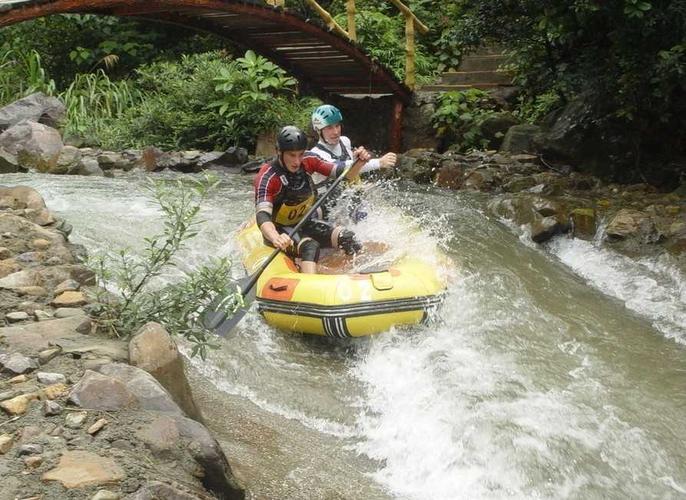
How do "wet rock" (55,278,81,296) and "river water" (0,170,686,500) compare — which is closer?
"river water" (0,170,686,500)

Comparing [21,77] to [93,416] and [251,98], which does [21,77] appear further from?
[93,416]

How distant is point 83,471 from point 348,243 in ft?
11.9

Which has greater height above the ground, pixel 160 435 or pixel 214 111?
pixel 160 435

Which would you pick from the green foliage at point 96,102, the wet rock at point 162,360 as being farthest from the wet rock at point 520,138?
the wet rock at point 162,360

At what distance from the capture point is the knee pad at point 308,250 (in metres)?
5.33

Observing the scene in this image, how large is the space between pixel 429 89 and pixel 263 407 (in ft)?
31.0

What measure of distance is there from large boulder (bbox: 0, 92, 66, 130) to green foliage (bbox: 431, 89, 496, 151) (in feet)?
20.0

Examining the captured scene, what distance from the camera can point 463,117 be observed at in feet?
36.2

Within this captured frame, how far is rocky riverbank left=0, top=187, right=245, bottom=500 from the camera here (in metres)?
2.21

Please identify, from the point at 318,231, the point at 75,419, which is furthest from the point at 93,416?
the point at 318,231

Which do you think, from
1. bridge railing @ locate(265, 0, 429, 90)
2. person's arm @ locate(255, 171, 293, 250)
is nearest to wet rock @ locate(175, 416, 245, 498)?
person's arm @ locate(255, 171, 293, 250)

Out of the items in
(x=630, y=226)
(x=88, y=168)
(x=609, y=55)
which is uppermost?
(x=609, y=55)

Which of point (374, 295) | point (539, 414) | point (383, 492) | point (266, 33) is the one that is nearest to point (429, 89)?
point (266, 33)

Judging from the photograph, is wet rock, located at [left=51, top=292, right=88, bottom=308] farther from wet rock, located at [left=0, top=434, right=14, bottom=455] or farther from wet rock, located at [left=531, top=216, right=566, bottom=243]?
wet rock, located at [left=531, top=216, right=566, bottom=243]
